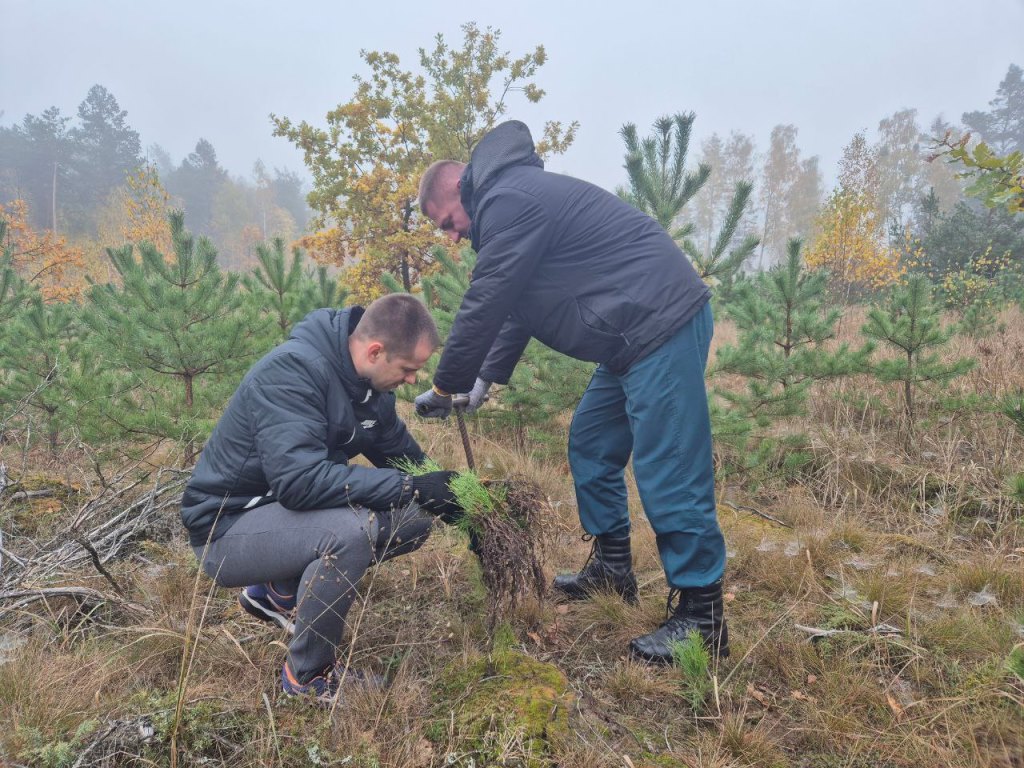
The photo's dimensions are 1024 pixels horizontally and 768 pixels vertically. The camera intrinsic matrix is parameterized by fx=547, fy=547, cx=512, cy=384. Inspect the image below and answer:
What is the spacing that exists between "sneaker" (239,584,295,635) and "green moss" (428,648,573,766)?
26.9 inches

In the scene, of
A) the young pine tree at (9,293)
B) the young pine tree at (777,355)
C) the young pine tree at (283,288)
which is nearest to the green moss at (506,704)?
the young pine tree at (777,355)

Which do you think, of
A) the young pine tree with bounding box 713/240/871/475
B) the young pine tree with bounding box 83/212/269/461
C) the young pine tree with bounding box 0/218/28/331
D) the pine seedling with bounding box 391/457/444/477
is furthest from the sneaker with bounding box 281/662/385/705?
the young pine tree with bounding box 0/218/28/331

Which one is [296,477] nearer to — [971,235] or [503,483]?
[503,483]

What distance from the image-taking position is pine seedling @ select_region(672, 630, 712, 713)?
1906 millimetres

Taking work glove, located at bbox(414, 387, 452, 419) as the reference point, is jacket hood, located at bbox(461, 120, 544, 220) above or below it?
above

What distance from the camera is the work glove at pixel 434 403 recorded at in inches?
98.0

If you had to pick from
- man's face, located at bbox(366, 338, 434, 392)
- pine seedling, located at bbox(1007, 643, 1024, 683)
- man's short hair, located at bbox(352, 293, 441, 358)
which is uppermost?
man's short hair, located at bbox(352, 293, 441, 358)

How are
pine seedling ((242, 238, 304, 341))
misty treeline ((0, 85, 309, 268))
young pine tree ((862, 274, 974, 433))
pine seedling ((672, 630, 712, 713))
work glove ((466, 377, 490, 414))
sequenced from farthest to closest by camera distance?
misty treeline ((0, 85, 309, 268)), pine seedling ((242, 238, 304, 341)), young pine tree ((862, 274, 974, 433)), work glove ((466, 377, 490, 414)), pine seedling ((672, 630, 712, 713))

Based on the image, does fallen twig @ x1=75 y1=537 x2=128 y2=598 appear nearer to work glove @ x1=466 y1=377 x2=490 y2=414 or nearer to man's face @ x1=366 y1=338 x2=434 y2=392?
man's face @ x1=366 y1=338 x2=434 y2=392

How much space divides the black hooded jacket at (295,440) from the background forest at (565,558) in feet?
1.27

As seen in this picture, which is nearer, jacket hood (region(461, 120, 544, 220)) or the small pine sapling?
the small pine sapling

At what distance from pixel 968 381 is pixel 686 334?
4343mm

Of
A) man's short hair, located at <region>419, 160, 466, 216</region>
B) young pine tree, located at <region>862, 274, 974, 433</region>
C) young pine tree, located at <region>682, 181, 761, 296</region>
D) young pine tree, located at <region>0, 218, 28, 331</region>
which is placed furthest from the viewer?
young pine tree, located at <region>0, 218, 28, 331</region>

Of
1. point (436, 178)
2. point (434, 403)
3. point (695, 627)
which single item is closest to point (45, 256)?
point (436, 178)
